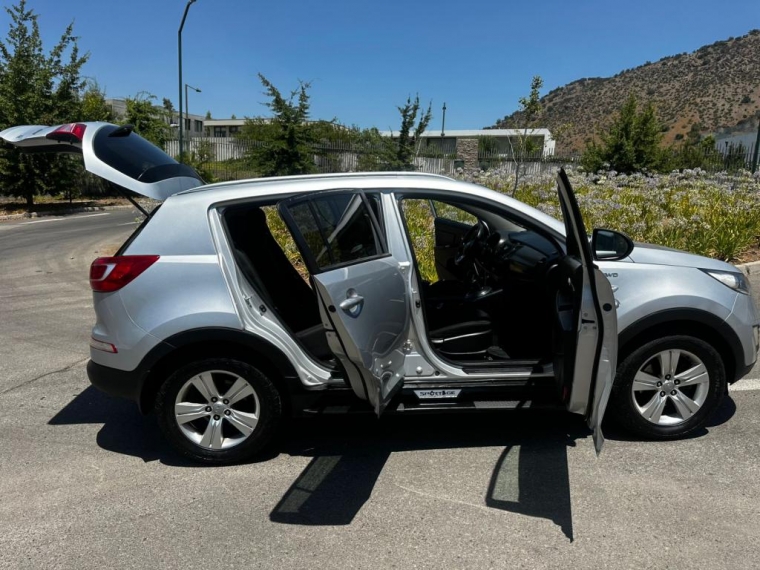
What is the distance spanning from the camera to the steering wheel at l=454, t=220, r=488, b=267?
4812 mm

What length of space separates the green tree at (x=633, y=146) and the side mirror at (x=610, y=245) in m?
23.3

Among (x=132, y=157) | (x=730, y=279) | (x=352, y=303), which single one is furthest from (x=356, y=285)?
(x=730, y=279)

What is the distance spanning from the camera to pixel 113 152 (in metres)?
3.81

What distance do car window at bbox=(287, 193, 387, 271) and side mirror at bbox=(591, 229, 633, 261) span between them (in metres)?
1.38

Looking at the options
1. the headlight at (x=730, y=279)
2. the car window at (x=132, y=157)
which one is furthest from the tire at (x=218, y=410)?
the headlight at (x=730, y=279)

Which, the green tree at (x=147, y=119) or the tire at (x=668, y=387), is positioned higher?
the green tree at (x=147, y=119)

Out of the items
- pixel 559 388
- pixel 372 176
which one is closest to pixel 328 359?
pixel 372 176

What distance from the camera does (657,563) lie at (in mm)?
2691

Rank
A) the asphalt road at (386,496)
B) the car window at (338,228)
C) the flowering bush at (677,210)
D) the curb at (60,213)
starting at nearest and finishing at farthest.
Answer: the asphalt road at (386,496)
the car window at (338,228)
the flowering bush at (677,210)
the curb at (60,213)

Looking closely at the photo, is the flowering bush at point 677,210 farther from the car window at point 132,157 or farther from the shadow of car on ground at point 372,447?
the car window at point 132,157

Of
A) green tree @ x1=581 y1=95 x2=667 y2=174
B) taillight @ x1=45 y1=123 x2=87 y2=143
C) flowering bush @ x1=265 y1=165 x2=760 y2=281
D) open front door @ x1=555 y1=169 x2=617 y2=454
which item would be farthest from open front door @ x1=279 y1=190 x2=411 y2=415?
green tree @ x1=581 y1=95 x2=667 y2=174

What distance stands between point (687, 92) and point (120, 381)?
80.4 metres

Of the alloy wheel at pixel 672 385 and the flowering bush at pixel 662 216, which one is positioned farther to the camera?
the flowering bush at pixel 662 216

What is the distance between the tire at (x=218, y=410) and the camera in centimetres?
353
